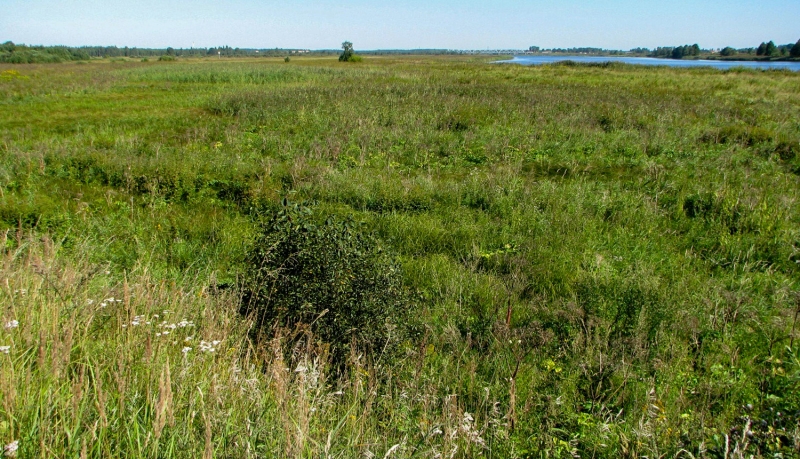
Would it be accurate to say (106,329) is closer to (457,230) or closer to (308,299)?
(308,299)

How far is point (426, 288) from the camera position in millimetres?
5285

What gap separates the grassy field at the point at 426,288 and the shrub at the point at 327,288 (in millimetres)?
113

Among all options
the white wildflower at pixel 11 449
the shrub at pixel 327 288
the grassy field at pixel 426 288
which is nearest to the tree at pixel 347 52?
the grassy field at pixel 426 288

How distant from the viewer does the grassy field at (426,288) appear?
2.41 m

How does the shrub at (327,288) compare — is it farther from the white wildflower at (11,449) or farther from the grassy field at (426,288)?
the white wildflower at (11,449)

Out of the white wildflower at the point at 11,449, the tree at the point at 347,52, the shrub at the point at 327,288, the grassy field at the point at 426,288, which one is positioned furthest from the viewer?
the tree at the point at 347,52

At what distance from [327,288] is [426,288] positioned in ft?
5.87

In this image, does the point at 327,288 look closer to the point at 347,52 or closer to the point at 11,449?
the point at 11,449

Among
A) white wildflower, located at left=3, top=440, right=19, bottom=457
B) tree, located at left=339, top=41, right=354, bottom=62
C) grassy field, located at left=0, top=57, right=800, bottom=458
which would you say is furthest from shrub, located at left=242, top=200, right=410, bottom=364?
tree, located at left=339, top=41, right=354, bottom=62

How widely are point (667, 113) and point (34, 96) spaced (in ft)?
79.1

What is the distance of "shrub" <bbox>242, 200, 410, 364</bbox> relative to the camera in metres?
3.67

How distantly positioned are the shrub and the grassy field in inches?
4.5

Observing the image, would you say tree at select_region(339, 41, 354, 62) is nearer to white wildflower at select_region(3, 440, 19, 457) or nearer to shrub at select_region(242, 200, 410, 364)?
shrub at select_region(242, 200, 410, 364)

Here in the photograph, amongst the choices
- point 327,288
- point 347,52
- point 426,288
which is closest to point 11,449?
point 327,288
